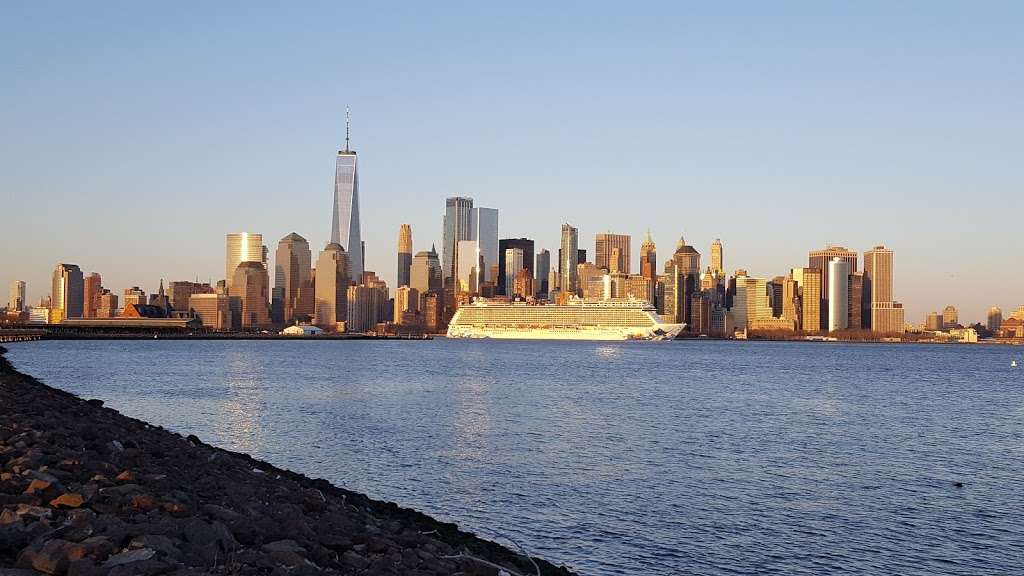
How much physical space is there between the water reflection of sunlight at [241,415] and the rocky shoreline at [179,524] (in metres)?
14.1

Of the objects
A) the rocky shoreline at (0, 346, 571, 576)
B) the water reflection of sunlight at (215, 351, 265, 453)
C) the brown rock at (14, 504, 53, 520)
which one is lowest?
the water reflection of sunlight at (215, 351, 265, 453)

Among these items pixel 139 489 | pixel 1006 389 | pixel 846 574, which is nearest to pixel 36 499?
pixel 139 489

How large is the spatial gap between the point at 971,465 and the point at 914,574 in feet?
53.9

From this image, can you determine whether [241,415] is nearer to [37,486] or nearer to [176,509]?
[37,486]

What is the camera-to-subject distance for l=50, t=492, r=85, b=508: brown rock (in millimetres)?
10766

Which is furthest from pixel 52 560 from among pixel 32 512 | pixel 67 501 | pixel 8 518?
pixel 67 501

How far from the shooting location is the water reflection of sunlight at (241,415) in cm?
3506

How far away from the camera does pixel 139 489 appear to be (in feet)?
40.8

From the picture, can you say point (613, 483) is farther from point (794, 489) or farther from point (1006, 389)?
point (1006, 389)

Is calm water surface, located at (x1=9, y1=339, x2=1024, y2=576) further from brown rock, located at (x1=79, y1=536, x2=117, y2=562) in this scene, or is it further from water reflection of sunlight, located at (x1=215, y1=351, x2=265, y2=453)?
brown rock, located at (x1=79, y1=536, x2=117, y2=562)

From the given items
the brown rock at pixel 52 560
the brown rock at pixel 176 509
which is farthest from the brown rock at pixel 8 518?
the brown rock at pixel 176 509

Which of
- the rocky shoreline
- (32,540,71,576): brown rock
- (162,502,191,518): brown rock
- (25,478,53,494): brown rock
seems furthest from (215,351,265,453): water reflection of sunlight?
(32,540,71,576): brown rock

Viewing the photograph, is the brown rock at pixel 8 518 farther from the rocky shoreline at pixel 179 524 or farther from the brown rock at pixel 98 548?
the brown rock at pixel 98 548

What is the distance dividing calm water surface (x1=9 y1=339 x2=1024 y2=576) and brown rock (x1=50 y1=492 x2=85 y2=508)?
9.46m
